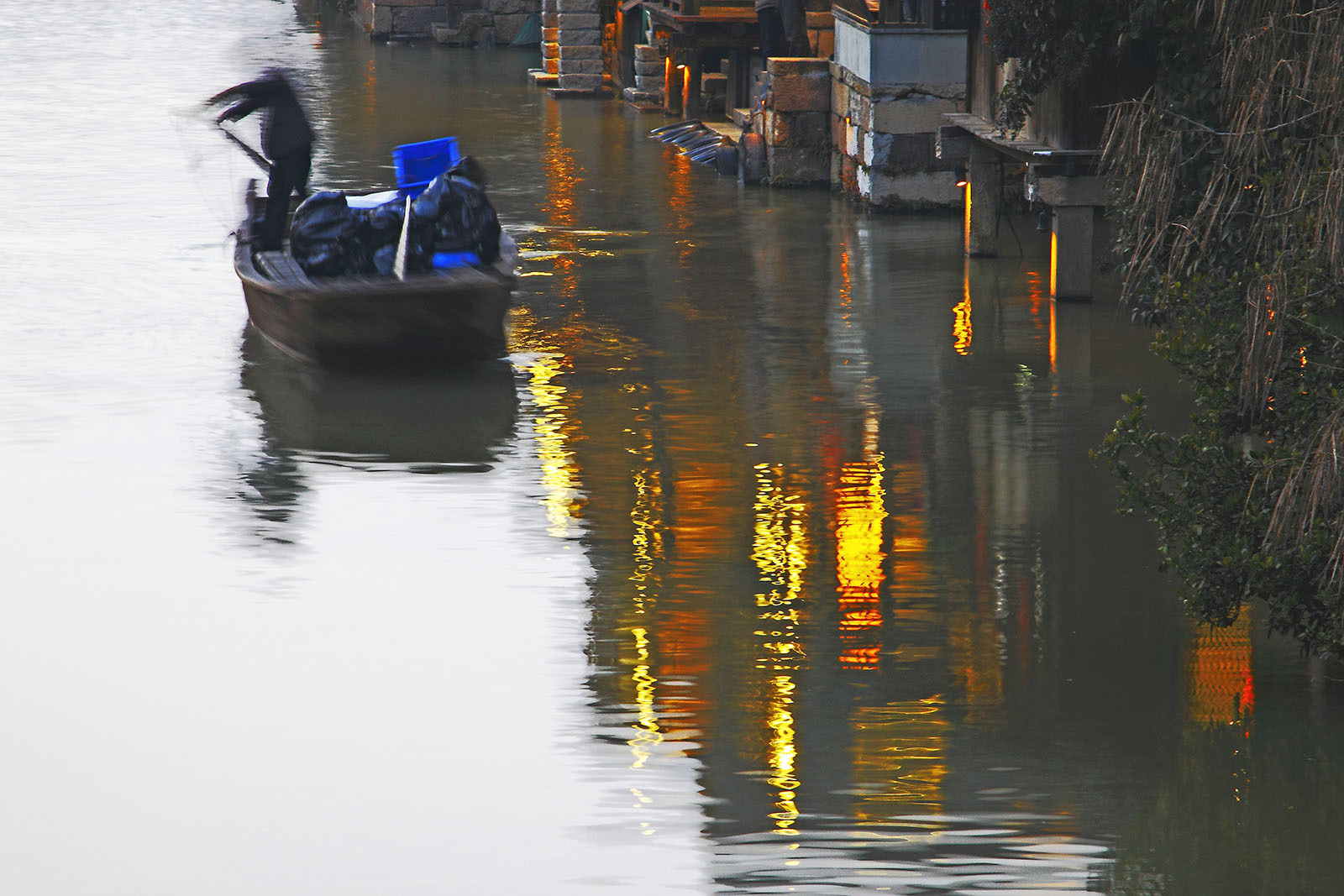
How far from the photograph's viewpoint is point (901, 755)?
6.99m

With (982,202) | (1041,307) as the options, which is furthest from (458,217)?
(982,202)

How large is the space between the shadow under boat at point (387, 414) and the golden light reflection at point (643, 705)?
9.81 feet

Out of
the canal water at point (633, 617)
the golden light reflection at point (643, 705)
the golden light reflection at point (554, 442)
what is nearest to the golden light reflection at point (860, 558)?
the canal water at point (633, 617)

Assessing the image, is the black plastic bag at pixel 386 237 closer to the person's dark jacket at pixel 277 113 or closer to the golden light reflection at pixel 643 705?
the person's dark jacket at pixel 277 113

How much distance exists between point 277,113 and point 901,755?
29.4 feet

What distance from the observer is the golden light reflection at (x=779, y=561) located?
8.11 m

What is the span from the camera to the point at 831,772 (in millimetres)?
6863

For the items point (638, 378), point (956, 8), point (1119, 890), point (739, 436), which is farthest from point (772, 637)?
point (956, 8)

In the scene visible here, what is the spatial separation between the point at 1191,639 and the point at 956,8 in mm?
10587

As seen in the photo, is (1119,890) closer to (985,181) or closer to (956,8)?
(985,181)

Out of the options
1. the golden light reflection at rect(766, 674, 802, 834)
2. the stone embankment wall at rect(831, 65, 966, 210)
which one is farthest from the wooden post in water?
the golden light reflection at rect(766, 674, 802, 834)

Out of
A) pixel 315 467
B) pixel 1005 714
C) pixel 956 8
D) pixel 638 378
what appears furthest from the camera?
pixel 956 8

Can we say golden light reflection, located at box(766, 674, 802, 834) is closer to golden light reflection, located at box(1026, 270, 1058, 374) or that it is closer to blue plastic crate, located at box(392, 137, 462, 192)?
golden light reflection, located at box(1026, 270, 1058, 374)

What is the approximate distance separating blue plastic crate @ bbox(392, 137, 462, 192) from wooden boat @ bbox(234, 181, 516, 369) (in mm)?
816
